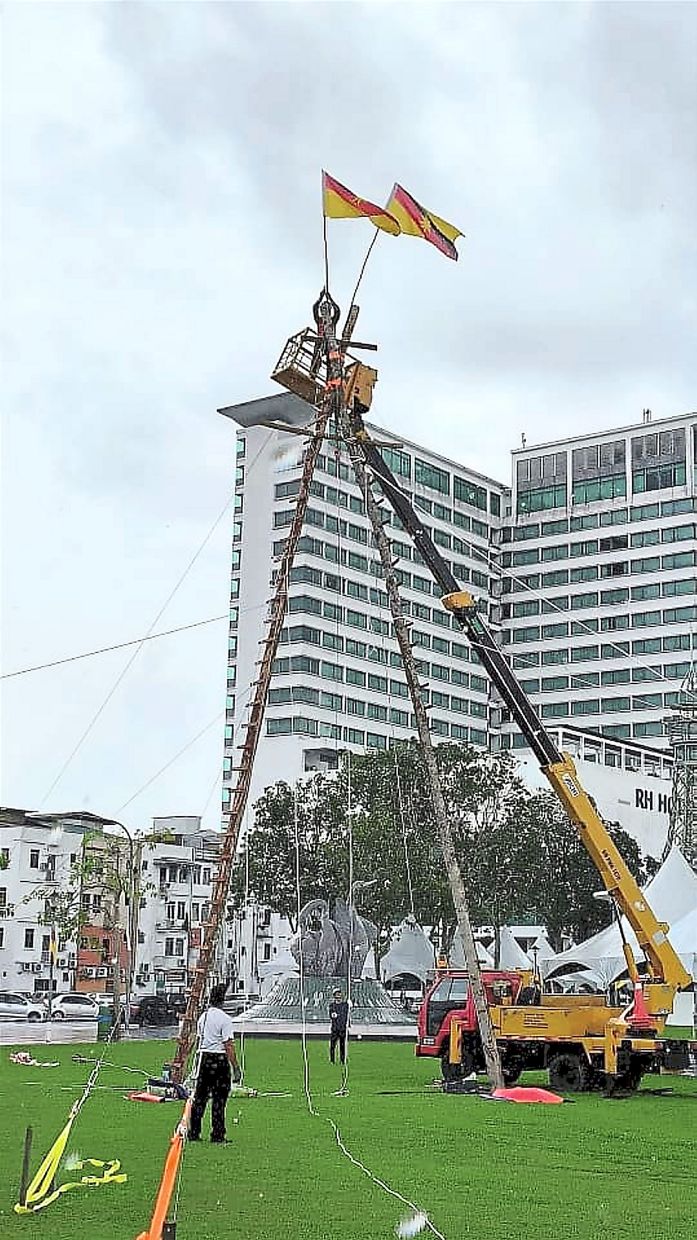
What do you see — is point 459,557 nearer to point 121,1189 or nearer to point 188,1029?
point 188,1029

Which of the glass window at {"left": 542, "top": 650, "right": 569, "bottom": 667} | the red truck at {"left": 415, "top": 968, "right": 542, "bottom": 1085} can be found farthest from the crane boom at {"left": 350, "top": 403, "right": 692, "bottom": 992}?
the glass window at {"left": 542, "top": 650, "right": 569, "bottom": 667}

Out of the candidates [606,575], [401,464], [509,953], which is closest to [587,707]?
[606,575]

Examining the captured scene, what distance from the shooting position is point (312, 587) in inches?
4476

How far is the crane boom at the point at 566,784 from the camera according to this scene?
2547 cm

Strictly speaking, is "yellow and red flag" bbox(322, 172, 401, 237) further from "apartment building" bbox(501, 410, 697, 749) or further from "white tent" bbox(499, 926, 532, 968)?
"apartment building" bbox(501, 410, 697, 749)

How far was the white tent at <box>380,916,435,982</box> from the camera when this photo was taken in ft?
197

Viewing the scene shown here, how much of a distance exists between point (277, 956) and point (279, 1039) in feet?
161

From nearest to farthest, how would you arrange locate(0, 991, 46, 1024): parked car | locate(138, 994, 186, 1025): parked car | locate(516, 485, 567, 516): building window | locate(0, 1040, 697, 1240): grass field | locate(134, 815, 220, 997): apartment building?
locate(0, 1040, 697, 1240): grass field
locate(138, 994, 186, 1025): parked car
locate(0, 991, 46, 1024): parked car
locate(134, 815, 220, 997): apartment building
locate(516, 485, 567, 516): building window

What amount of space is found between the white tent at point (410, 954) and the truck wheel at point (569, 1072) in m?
35.2

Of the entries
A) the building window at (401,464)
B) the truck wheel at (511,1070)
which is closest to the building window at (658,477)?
the building window at (401,464)

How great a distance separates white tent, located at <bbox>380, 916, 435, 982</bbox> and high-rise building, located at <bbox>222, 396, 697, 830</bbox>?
4214cm

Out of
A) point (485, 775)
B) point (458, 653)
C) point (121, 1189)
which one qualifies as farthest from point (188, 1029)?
point (458, 653)

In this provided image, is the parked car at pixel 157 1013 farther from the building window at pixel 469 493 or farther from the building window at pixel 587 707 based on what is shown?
the building window at pixel 469 493

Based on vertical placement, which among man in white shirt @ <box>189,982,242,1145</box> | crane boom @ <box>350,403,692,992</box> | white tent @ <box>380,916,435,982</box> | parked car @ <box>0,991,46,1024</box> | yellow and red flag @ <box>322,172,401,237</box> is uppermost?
yellow and red flag @ <box>322,172,401,237</box>
